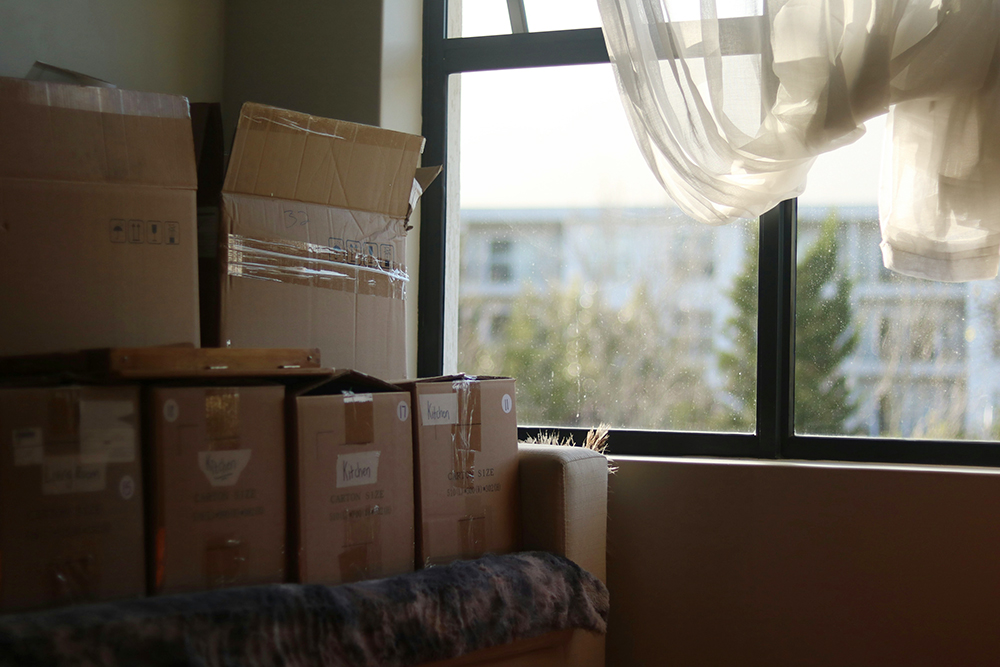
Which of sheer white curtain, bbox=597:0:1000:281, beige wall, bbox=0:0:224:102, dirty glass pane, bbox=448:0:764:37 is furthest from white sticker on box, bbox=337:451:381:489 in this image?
dirty glass pane, bbox=448:0:764:37

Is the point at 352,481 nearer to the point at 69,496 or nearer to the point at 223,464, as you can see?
the point at 223,464

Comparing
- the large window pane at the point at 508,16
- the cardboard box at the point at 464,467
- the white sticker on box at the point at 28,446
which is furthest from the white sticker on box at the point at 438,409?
the large window pane at the point at 508,16

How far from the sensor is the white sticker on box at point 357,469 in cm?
132

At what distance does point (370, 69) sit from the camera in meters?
2.06

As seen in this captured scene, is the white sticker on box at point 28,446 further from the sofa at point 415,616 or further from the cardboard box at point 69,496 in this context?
the sofa at point 415,616

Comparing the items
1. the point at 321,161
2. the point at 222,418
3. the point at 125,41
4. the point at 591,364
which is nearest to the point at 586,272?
the point at 591,364

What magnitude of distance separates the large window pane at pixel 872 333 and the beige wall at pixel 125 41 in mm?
1720

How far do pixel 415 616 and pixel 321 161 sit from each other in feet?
3.03

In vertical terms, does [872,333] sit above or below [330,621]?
above

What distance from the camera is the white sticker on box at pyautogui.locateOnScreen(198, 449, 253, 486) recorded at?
46.9 inches

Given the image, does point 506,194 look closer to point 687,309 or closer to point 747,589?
point 687,309

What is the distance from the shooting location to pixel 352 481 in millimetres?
1326

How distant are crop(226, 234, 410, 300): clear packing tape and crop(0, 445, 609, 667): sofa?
0.51 metres

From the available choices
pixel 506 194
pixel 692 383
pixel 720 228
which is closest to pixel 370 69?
pixel 506 194
